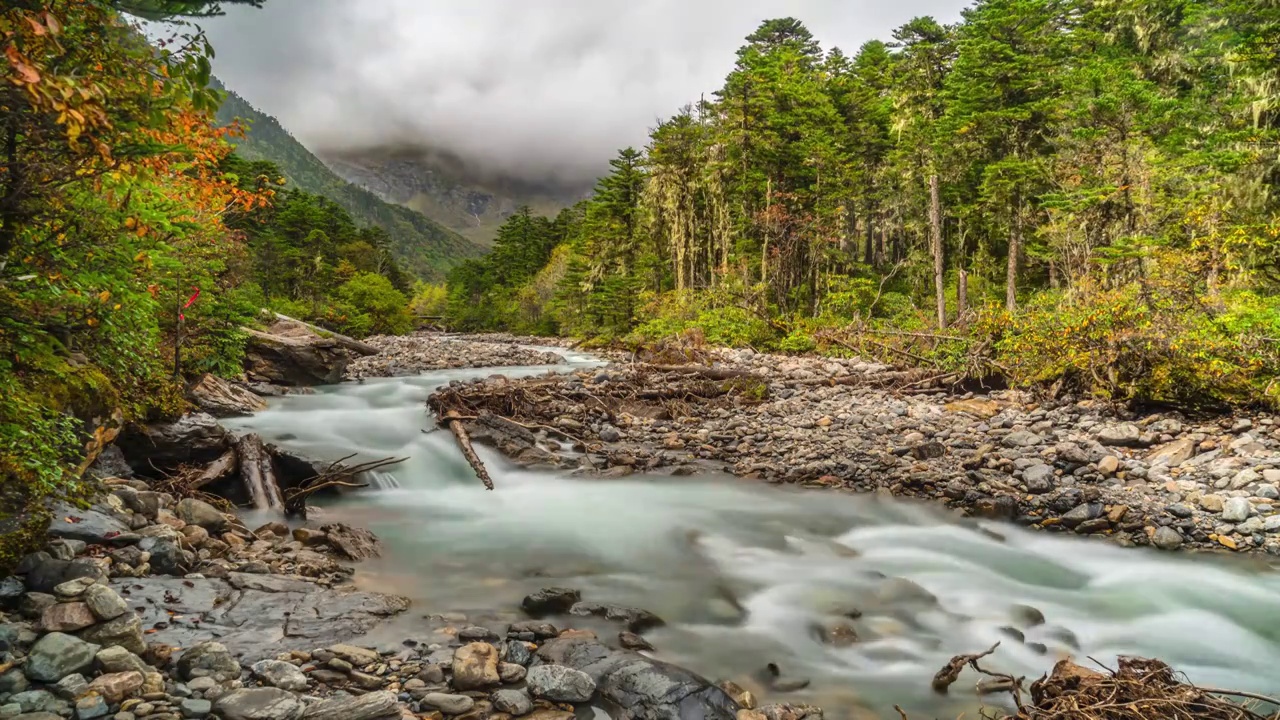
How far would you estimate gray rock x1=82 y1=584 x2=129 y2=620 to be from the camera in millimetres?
3686

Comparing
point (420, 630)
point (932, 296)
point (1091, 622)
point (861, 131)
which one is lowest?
point (1091, 622)

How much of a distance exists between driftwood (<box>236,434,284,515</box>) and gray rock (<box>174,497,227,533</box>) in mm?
1133

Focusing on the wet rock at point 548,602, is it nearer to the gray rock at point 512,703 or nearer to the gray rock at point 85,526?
the gray rock at point 512,703

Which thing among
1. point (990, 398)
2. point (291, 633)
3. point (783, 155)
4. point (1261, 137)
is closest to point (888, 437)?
point (990, 398)

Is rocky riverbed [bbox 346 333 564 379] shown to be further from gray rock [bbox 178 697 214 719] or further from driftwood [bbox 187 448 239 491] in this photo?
gray rock [bbox 178 697 214 719]

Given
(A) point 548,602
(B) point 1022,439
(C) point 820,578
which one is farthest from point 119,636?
(B) point 1022,439

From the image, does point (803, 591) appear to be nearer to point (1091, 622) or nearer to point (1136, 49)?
point (1091, 622)

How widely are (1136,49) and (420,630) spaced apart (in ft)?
124

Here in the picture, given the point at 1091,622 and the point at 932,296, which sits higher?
the point at 932,296

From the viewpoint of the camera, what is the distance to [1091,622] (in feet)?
20.3

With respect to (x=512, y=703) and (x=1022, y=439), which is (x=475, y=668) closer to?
(x=512, y=703)

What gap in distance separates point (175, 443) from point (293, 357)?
9.83 m

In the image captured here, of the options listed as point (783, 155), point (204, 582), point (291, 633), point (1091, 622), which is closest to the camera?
point (291, 633)

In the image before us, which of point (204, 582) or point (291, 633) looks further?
point (204, 582)
